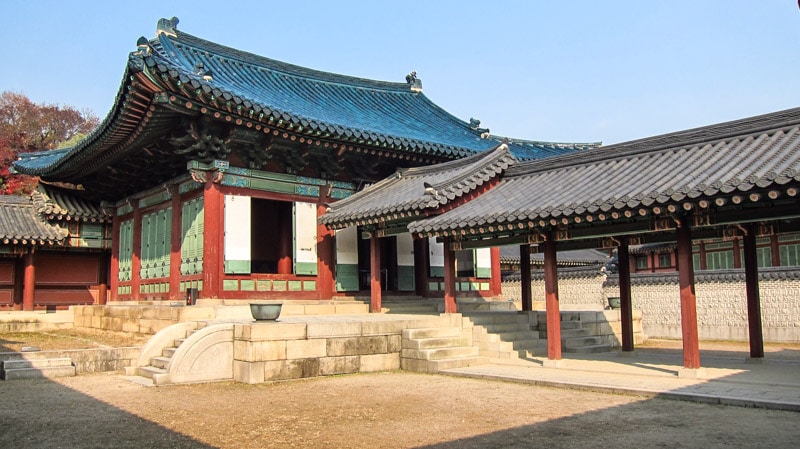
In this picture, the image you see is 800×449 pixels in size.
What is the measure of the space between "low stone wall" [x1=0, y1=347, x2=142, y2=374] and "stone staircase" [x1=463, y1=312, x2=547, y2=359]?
688 centimetres

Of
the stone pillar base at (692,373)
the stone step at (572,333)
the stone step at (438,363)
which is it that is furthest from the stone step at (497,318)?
the stone pillar base at (692,373)

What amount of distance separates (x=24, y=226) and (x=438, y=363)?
15887 mm

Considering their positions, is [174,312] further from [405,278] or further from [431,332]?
[405,278]

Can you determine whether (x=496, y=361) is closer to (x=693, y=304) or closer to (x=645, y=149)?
(x=693, y=304)

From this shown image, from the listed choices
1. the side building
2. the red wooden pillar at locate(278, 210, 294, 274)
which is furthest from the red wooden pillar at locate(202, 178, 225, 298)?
the red wooden pillar at locate(278, 210, 294, 274)

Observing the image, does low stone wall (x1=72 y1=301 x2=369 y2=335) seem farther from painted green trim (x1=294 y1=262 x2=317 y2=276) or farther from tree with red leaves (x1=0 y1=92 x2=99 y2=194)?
tree with red leaves (x1=0 y1=92 x2=99 y2=194)

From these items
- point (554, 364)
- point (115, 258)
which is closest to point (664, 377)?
point (554, 364)

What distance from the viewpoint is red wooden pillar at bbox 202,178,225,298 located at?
15.4 metres

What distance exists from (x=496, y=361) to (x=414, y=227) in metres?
3.19

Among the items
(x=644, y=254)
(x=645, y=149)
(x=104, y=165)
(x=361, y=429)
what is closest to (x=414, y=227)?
(x=645, y=149)

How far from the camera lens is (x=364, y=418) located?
324 inches

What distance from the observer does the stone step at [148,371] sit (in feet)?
37.0

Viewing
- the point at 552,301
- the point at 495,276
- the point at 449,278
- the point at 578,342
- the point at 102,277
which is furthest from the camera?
the point at 102,277

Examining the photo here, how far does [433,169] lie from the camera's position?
685 inches
